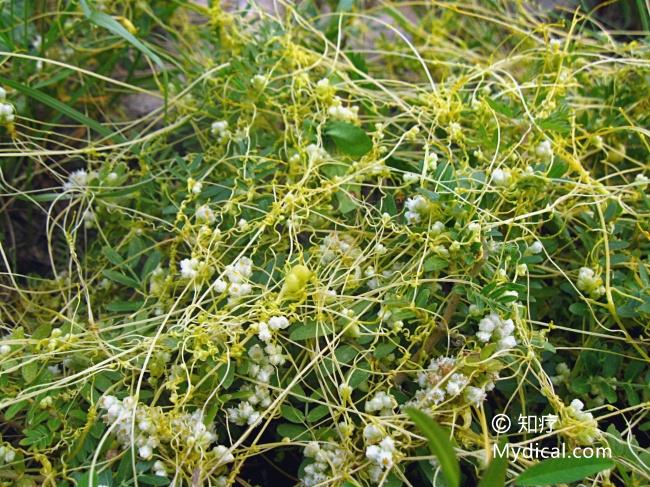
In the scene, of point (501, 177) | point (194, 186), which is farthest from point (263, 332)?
point (501, 177)

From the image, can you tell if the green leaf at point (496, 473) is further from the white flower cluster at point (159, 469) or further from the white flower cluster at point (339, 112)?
the white flower cluster at point (339, 112)

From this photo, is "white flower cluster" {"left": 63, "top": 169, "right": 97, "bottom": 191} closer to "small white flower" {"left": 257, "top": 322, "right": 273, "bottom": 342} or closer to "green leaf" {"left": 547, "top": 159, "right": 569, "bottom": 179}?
"small white flower" {"left": 257, "top": 322, "right": 273, "bottom": 342}

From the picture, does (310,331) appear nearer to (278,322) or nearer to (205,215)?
(278,322)

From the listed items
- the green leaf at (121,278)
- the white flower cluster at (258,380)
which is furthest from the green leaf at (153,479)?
the green leaf at (121,278)

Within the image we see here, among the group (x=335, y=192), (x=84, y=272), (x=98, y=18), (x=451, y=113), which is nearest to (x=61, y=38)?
(x=98, y=18)

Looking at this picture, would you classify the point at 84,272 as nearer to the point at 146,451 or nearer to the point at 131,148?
the point at 131,148

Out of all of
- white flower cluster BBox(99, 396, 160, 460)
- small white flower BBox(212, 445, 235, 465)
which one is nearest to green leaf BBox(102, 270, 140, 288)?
white flower cluster BBox(99, 396, 160, 460)
